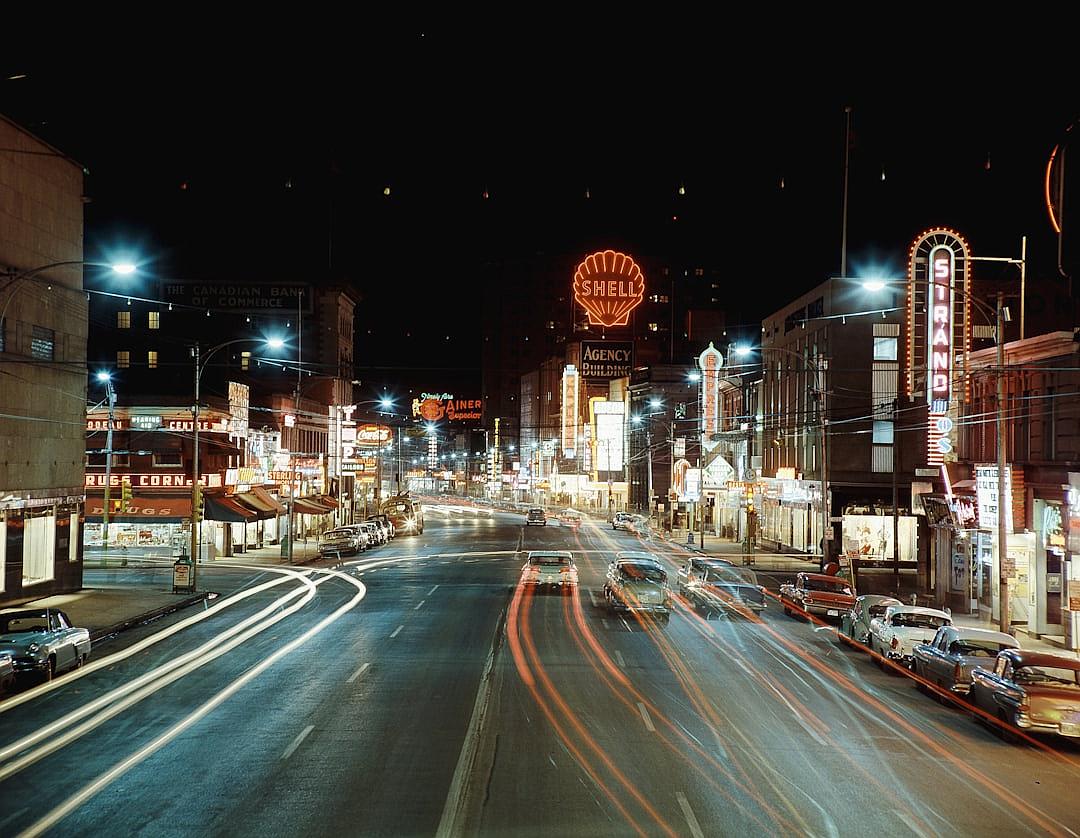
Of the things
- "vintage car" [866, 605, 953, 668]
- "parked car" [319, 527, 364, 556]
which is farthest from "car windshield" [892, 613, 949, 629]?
"parked car" [319, 527, 364, 556]

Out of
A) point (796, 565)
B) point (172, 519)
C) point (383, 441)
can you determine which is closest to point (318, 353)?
point (383, 441)

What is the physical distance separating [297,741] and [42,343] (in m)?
25.7

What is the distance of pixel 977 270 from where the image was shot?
63281 millimetres

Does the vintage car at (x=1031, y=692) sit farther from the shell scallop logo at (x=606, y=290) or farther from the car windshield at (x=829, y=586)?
the shell scallop logo at (x=606, y=290)

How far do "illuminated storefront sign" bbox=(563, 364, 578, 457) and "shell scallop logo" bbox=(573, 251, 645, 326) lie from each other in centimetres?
5141

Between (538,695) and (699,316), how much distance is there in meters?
128

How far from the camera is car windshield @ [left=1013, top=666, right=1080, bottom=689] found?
1816 centimetres

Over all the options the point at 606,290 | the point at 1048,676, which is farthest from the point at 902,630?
the point at 606,290

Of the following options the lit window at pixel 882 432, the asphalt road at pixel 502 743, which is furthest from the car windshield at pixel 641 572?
the lit window at pixel 882 432

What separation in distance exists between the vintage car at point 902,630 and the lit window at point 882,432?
3446 cm

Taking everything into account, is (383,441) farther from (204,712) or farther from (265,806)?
(265,806)

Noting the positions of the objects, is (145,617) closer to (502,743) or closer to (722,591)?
(722,591)

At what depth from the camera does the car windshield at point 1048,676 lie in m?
18.2

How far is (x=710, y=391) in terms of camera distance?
84.0m
